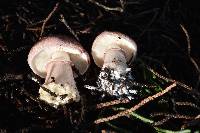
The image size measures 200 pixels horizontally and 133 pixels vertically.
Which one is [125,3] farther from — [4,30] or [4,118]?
[4,118]

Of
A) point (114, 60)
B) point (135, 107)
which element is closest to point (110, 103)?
point (135, 107)

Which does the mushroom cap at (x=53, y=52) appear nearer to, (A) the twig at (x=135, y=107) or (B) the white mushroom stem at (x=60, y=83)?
(B) the white mushroom stem at (x=60, y=83)

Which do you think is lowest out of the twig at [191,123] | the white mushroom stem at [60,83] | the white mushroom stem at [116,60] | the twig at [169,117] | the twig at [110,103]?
the twig at [191,123]

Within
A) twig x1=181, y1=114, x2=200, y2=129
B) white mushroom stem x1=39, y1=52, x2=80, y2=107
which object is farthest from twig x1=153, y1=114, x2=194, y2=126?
white mushroom stem x1=39, y1=52, x2=80, y2=107

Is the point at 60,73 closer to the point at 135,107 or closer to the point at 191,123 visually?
the point at 135,107

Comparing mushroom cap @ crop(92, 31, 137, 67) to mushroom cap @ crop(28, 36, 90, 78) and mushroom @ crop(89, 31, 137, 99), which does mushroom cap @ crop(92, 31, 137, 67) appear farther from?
mushroom cap @ crop(28, 36, 90, 78)

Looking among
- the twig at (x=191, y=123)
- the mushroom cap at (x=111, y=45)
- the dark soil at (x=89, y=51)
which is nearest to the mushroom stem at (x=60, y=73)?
the dark soil at (x=89, y=51)
